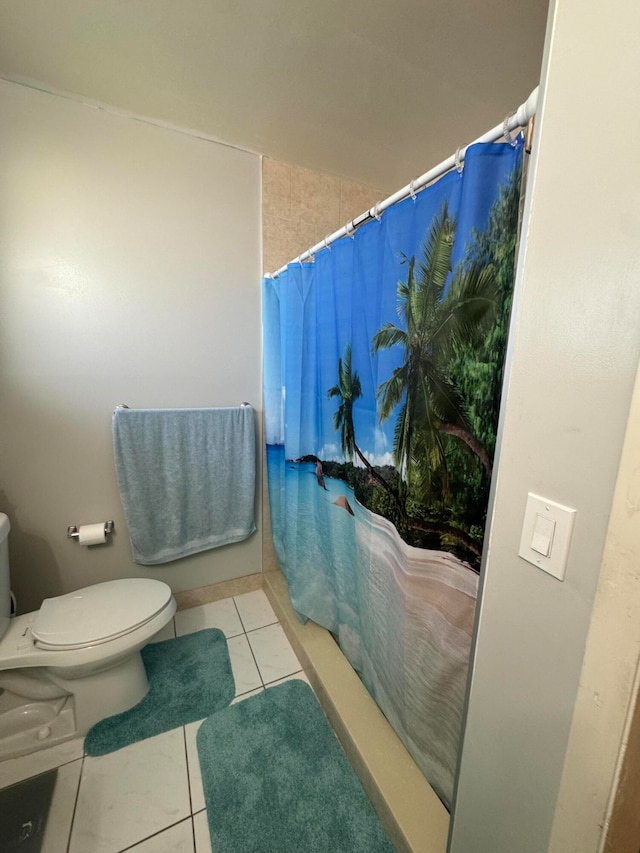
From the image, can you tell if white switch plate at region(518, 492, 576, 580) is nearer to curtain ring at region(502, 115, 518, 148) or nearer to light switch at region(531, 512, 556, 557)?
light switch at region(531, 512, 556, 557)

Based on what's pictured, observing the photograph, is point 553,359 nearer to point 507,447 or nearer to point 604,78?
point 507,447

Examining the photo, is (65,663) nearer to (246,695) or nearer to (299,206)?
(246,695)

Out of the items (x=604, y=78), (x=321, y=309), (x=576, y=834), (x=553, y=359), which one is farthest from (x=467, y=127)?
(x=576, y=834)

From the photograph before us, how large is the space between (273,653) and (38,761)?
2.80 ft

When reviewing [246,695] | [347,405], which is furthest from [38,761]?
[347,405]

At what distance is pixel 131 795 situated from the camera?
1016mm

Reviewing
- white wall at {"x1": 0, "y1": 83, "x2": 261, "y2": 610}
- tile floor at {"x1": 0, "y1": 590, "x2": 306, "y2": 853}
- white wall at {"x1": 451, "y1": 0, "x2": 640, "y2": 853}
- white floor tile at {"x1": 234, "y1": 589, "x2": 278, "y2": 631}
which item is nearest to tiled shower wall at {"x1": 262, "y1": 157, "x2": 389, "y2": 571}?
white wall at {"x1": 0, "y1": 83, "x2": 261, "y2": 610}

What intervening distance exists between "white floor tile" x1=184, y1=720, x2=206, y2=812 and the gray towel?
70 cm

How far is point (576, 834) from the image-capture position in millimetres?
451

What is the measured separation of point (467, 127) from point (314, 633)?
2311 millimetres

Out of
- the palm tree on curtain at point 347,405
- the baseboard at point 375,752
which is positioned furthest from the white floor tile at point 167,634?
the palm tree on curtain at point 347,405

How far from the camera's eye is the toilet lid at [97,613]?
1.12 metres

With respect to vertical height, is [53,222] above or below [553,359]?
above

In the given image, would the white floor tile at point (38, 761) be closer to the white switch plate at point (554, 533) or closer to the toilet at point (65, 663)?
the toilet at point (65, 663)
